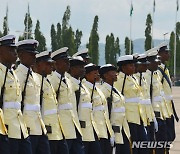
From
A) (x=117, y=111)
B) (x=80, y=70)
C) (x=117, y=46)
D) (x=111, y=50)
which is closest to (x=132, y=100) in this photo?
(x=117, y=111)

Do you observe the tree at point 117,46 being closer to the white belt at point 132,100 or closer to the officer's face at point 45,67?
the white belt at point 132,100

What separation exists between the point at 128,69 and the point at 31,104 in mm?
2773

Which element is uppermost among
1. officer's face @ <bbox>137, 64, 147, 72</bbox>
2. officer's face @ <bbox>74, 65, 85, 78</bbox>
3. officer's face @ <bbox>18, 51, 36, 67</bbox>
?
officer's face @ <bbox>18, 51, 36, 67</bbox>

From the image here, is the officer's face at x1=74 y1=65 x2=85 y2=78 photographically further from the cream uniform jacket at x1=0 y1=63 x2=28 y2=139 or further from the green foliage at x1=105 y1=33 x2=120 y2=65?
the green foliage at x1=105 y1=33 x2=120 y2=65

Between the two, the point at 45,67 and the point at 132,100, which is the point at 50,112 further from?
the point at 132,100

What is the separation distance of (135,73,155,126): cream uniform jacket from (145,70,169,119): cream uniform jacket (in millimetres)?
425

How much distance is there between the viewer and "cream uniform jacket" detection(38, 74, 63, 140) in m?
7.73

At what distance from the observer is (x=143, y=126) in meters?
10.1

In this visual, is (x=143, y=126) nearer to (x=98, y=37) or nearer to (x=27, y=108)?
(x=27, y=108)

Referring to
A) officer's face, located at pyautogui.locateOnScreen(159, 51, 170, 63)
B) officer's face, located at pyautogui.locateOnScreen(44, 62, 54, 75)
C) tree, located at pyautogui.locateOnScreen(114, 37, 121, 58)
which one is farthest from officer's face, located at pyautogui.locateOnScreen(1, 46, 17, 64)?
tree, located at pyautogui.locateOnScreen(114, 37, 121, 58)

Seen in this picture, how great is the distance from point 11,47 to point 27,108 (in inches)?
28.6

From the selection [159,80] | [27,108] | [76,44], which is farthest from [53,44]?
[27,108]

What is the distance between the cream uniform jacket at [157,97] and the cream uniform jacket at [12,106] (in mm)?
4504

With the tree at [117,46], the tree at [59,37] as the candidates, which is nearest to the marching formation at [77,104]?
the tree at [59,37]
